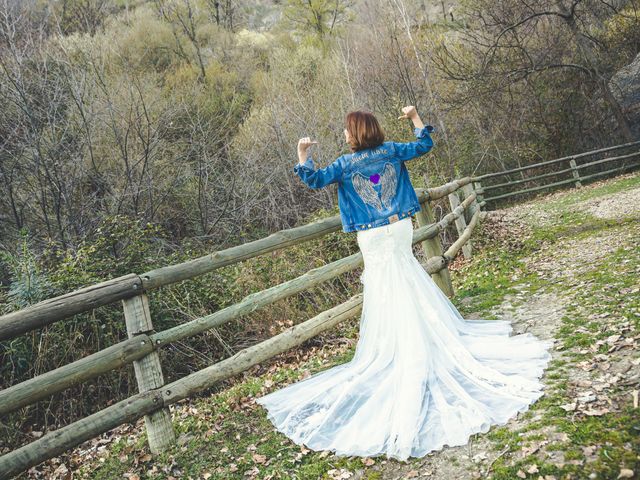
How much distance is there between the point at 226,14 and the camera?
88.8 feet

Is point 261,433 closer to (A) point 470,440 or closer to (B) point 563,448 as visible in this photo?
(A) point 470,440

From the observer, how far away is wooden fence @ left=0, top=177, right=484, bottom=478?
292 cm

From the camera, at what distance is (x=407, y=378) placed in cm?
334

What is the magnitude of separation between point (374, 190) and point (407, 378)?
1.43 metres

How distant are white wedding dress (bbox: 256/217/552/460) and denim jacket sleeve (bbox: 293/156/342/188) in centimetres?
52

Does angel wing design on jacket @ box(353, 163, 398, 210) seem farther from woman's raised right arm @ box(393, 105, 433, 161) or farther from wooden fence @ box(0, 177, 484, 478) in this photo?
wooden fence @ box(0, 177, 484, 478)

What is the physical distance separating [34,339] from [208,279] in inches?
95.2

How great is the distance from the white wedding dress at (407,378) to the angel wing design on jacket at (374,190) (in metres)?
0.20

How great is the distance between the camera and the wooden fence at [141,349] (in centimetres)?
292

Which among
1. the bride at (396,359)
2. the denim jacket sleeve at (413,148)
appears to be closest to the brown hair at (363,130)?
the bride at (396,359)

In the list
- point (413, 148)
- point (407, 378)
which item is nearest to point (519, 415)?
point (407, 378)

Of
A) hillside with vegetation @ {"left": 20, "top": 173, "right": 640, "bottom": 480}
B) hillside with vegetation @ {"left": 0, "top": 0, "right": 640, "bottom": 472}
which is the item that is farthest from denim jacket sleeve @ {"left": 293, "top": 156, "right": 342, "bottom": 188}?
hillside with vegetation @ {"left": 0, "top": 0, "right": 640, "bottom": 472}

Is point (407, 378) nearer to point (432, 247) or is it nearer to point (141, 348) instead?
point (141, 348)

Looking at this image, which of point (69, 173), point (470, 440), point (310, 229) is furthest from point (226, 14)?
point (470, 440)
